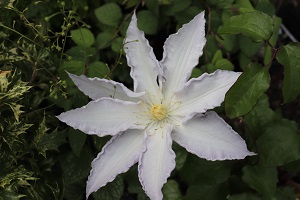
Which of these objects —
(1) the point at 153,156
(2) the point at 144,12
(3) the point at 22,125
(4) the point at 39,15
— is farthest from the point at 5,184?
(2) the point at 144,12

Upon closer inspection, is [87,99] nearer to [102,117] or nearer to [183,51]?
[102,117]

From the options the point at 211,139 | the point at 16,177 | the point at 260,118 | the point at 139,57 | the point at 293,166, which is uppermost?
the point at 139,57

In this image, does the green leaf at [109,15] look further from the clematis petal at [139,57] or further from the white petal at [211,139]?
the white petal at [211,139]

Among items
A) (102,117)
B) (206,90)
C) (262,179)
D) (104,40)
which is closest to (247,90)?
(206,90)

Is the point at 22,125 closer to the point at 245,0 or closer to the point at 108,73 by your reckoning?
the point at 108,73

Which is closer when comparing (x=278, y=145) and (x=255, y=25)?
(x=255, y=25)

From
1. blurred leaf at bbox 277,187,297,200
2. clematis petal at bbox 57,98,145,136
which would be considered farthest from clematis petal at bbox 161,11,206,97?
blurred leaf at bbox 277,187,297,200
